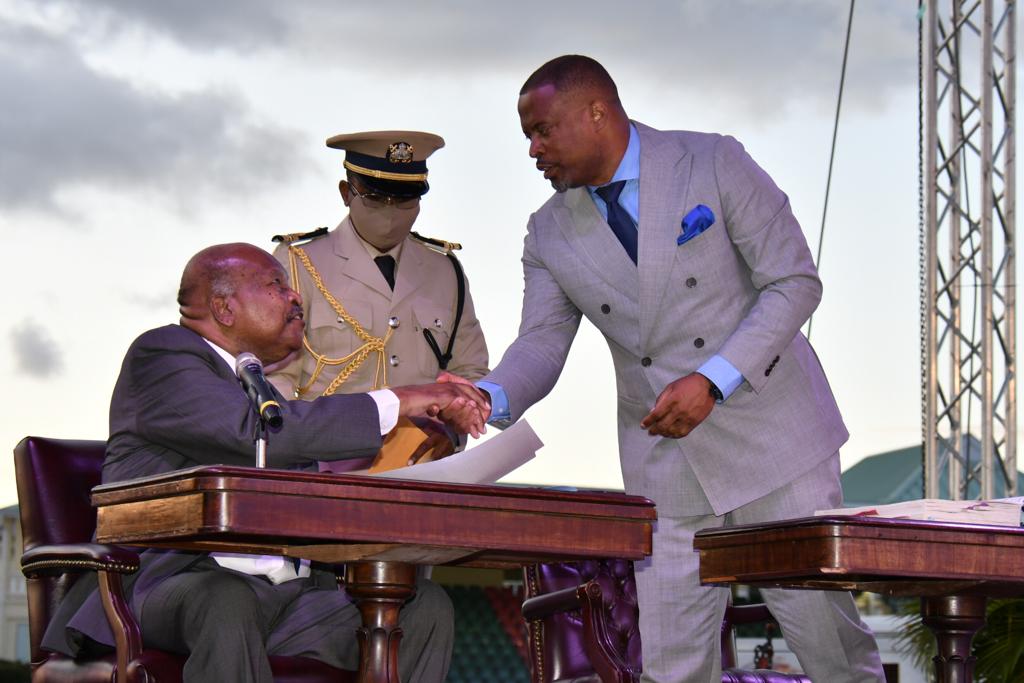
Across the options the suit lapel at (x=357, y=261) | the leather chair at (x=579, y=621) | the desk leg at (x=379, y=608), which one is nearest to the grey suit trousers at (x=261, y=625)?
the desk leg at (x=379, y=608)

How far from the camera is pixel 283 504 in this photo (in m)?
1.80

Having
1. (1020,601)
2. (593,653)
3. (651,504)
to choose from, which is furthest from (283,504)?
(1020,601)

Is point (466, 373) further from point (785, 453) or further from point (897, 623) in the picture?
point (897, 623)

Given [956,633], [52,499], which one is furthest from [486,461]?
[52,499]

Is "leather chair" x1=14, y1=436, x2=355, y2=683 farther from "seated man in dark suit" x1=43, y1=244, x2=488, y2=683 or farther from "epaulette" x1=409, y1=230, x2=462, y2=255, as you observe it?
"epaulette" x1=409, y1=230, x2=462, y2=255

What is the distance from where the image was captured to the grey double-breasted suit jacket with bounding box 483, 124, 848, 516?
2.65 m

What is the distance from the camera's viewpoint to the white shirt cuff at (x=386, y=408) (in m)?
2.38

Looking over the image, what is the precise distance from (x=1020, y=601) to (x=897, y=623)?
94.2 inches

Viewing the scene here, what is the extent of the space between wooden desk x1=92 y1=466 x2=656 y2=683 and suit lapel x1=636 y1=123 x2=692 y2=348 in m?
0.73

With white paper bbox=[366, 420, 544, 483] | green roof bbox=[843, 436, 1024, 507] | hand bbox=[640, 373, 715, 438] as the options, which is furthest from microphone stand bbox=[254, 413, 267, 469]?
green roof bbox=[843, 436, 1024, 507]

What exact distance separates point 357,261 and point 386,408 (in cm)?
131

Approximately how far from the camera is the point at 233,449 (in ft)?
7.43

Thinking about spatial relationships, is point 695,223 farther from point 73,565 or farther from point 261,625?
point 73,565

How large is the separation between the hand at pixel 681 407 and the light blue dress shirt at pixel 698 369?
1.5 inches
